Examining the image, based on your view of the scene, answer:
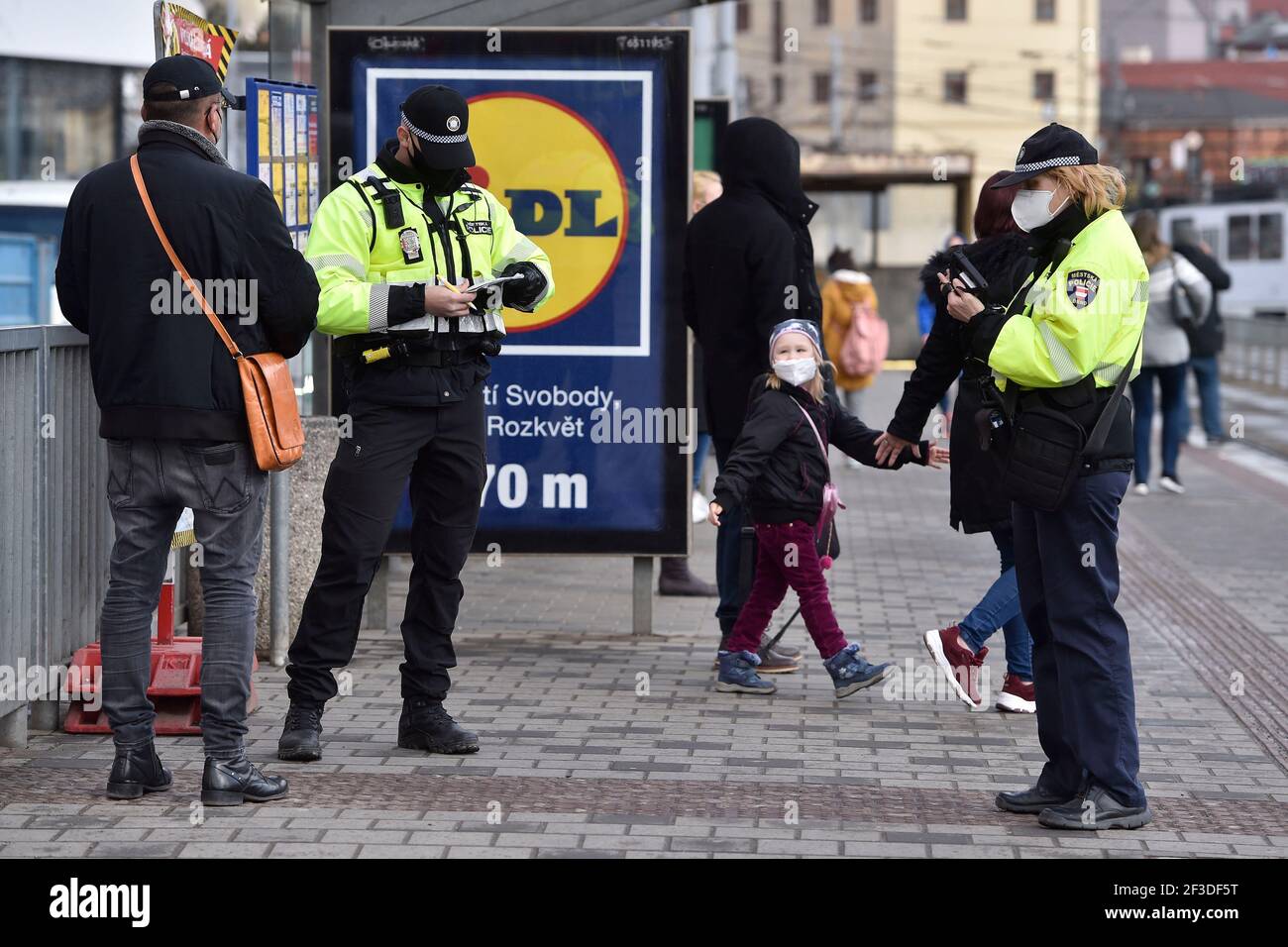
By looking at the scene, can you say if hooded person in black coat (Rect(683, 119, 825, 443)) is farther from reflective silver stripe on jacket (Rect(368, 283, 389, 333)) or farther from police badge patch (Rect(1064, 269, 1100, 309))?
police badge patch (Rect(1064, 269, 1100, 309))

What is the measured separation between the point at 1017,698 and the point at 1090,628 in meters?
1.69

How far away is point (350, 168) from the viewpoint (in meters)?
7.61

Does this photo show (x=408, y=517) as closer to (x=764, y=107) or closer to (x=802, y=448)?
(x=802, y=448)

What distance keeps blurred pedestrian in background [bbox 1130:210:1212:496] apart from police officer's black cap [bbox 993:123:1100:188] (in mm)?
8435

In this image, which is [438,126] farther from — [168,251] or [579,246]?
[579,246]

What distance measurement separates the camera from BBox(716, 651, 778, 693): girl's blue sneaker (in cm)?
684

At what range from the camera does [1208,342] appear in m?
15.8

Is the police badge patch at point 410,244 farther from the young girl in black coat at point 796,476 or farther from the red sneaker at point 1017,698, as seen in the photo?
the red sneaker at point 1017,698

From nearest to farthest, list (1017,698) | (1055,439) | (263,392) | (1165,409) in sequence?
(1055,439) → (263,392) → (1017,698) → (1165,409)

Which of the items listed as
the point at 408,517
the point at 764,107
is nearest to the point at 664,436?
the point at 408,517

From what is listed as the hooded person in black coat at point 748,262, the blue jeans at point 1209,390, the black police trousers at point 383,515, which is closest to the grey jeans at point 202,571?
the black police trousers at point 383,515

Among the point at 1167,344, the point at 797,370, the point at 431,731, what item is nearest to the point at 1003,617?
the point at 797,370

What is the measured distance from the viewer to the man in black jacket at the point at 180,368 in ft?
16.2
